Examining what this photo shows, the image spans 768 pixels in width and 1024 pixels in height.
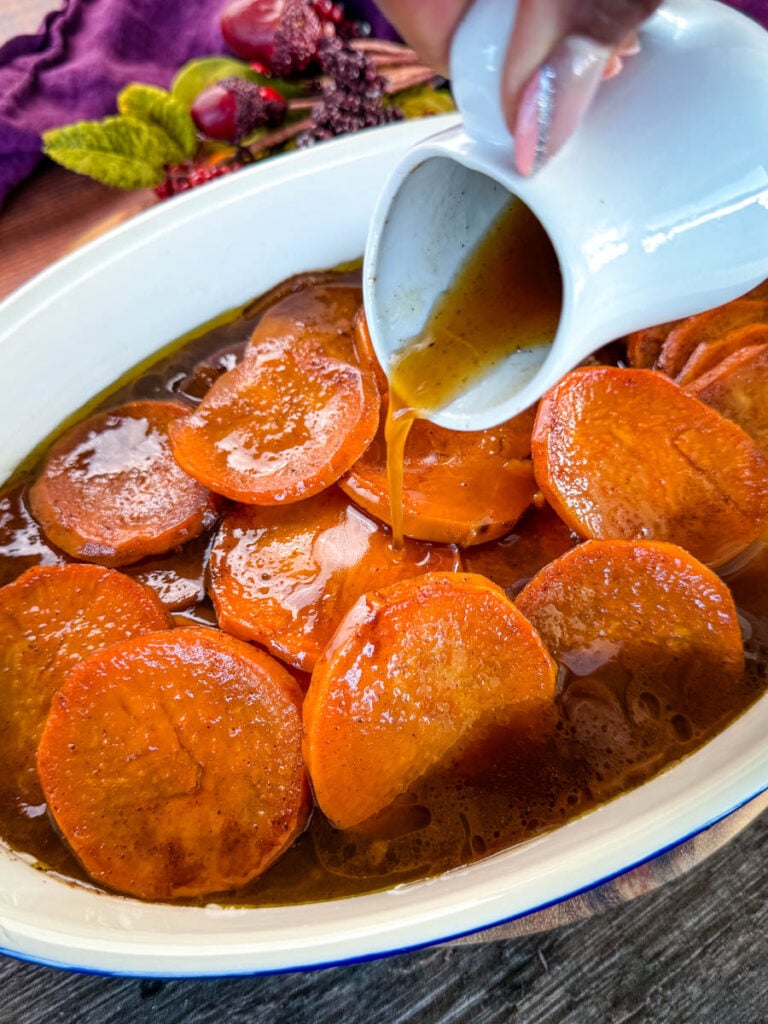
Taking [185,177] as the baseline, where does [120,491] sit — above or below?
below

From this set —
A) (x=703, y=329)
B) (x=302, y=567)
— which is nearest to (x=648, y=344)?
(x=703, y=329)

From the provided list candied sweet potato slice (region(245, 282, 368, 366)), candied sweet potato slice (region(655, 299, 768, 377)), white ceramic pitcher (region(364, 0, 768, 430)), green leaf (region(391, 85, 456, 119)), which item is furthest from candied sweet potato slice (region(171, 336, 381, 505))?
green leaf (region(391, 85, 456, 119))

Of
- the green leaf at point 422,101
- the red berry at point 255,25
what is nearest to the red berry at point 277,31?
the red berry at point 255,25

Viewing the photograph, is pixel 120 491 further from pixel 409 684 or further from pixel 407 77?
pixel 407 77

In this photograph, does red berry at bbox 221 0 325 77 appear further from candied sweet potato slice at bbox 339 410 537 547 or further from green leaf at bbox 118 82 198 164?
candied sweet potato slice at bbox 339 410 537 547

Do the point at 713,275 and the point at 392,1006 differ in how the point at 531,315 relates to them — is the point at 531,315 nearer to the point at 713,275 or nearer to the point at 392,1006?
the point at 713,275

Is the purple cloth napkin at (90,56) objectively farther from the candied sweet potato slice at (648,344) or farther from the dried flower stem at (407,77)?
the candied sweet potato slice at (648,344)
